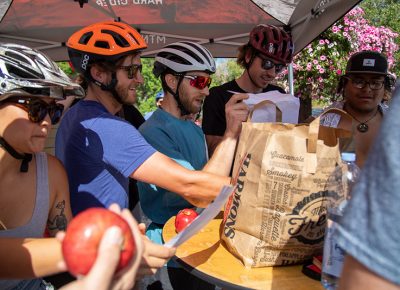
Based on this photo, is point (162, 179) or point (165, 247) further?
point (162, 179)

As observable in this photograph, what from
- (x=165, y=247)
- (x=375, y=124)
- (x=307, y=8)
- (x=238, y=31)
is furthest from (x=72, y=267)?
(x=238, y=31)

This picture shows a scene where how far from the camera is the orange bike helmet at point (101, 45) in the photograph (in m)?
2.34

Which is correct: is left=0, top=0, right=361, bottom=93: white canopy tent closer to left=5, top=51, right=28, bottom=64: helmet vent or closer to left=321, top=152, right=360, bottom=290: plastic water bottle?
left=5, top=51, right=28, bottom=64: helmet vent

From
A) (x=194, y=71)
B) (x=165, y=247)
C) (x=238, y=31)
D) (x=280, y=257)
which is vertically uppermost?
(x=238, y=31)

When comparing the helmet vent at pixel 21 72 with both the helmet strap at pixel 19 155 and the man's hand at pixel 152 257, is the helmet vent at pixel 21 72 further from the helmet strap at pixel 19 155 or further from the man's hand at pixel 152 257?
the man's hand at pixel 152 257

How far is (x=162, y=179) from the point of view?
196 cm

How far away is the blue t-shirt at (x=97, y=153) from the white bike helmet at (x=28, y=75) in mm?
218

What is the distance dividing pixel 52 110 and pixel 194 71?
1.36 metres

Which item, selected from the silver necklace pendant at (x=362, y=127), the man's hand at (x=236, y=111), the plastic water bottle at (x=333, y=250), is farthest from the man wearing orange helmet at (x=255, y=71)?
the plastic water bottle at (x=333, y=250)

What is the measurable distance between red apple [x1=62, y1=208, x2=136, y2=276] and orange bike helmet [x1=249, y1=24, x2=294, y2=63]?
3.09 m

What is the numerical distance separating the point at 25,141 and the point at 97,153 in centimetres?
38

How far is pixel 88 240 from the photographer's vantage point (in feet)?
3.07

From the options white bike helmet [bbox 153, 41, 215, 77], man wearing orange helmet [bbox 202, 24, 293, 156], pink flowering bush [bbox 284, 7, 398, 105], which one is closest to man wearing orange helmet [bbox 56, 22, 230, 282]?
white bike helmet [bbox 153, 41, 215, 77]

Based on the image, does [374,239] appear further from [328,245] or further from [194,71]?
[194,71]
